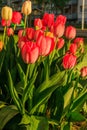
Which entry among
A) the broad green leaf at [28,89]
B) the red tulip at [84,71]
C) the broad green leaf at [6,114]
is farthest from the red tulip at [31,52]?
the red tulip at [84,71]

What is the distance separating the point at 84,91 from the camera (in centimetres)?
321

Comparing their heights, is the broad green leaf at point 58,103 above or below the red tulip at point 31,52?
below

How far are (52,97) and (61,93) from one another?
184 millimetres

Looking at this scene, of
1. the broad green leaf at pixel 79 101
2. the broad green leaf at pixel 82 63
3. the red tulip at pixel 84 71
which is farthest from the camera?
the broad green leaf at pixel 82 63

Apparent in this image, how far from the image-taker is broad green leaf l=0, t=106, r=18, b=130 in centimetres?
292

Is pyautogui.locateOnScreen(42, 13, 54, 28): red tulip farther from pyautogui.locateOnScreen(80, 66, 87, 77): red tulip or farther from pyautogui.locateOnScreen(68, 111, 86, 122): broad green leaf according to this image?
pyautogui.locateOnScreen(68, 111, 86, 122): broad green leaf

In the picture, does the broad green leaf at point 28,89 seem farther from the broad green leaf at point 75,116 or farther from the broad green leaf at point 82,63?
the broad green leaf at point 82,63

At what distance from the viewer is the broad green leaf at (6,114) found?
2.92 meters

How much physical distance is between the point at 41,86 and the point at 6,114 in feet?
1.18

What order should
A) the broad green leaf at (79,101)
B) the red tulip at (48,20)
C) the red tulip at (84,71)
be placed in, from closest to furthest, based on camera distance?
the broad green leaf at (79,101), the red tulip at (84,71), the red tulip at (48,20)

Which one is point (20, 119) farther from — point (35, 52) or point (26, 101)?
point (35, 52)

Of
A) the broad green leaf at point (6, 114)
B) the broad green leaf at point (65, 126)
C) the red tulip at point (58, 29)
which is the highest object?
the red tulip at point (58, 29)

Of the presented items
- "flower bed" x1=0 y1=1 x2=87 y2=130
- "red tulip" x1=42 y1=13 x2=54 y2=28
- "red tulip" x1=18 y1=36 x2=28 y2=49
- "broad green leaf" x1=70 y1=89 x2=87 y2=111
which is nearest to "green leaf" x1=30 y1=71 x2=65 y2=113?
"flower bed" x1=0 y1=1 x2=87 y2=130

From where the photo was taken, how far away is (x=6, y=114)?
117 inches
